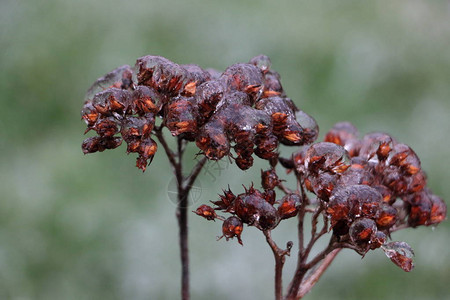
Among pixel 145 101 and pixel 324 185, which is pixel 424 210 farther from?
pixel 145 101

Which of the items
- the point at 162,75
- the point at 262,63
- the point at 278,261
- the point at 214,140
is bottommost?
the point at 278,261

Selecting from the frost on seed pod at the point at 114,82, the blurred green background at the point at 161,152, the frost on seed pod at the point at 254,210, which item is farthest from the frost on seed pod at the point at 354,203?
the blurred green background at the point at 161,152

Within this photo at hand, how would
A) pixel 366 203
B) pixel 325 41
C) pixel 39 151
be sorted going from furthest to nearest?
pixel 325 41 < pixel 39 151 < pixel 366 203

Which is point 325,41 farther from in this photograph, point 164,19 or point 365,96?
point 164,19

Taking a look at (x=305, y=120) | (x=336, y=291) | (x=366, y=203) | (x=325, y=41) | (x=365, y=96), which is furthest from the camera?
(x=325, y=41)

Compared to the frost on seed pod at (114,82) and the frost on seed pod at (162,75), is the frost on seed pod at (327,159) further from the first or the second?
the frost on seed pod at (114,82)

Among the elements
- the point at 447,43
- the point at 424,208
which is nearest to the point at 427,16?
the point at 447,43

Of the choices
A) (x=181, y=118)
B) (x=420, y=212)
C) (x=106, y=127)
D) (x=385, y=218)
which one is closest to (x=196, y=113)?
(x=181, y=118)
